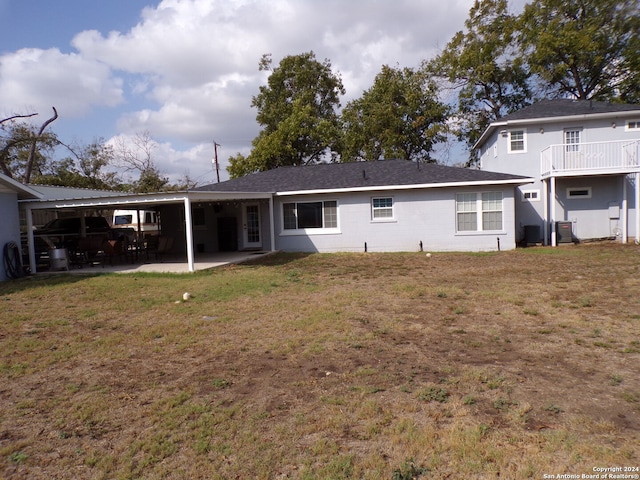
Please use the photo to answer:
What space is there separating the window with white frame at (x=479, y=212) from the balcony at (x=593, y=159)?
9.92ft

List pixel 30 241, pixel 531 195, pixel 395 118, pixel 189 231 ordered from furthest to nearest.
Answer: pixel 395 118, pixel 531 195, pixel 30 241, pixel 189 231

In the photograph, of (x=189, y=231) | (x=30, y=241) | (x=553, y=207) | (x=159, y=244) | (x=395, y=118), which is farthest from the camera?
(x=395, y=118)

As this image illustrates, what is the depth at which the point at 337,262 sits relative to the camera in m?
14.8

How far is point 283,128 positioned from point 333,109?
26.0ft

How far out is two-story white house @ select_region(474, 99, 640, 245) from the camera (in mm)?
17141

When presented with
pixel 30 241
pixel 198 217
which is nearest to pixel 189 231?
pixel 30 241

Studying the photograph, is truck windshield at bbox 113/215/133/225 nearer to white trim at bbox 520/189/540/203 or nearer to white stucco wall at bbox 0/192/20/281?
white stucco wall at bbox 0/192/20/281

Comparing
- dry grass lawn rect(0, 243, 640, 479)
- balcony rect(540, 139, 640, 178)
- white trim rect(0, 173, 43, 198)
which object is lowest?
dry grass lawn rect(0, 243, 640, 479)

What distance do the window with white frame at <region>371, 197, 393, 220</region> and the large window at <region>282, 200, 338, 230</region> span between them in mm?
1554

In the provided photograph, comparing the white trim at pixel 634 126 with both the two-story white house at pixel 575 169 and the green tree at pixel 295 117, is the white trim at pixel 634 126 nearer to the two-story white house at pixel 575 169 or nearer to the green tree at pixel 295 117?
the two-story white house at pixel 575 169

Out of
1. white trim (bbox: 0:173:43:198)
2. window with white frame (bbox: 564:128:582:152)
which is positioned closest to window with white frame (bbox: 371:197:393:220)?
window with white frame (bbox: 564:128:582:152)

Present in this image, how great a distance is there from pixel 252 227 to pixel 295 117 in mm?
16621

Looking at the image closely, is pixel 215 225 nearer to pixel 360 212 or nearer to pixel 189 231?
pixel 360 212

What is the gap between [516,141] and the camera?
63.8ft
